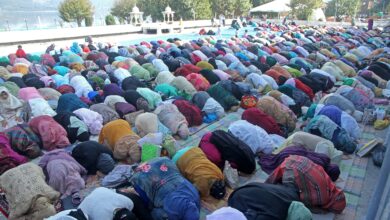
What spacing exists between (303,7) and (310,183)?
96.3 feet

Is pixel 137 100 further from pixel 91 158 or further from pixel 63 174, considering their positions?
pixel 63 174

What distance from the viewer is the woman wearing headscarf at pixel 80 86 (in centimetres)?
707

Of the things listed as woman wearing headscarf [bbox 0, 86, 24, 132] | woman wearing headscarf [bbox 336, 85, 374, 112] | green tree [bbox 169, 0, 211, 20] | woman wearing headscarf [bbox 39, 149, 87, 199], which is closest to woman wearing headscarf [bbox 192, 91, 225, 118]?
woman wearing headscarf [bbox 336, 85, 374, 112]

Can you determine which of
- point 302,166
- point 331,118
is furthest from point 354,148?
point 302,166

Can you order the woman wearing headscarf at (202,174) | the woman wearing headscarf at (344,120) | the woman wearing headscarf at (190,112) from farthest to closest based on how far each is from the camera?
the woman wearing headscarf at (190,112) → the woman wearing headscarf at (344,120) → the woman wearing headscarf at (202,174)

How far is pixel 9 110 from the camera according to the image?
579 centimetres

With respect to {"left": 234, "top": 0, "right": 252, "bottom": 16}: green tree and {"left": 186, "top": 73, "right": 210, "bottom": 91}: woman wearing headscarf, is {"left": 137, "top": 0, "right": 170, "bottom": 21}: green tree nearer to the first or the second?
{"left": 234, "top": 0, "right": 252, "bottom": 16}: green tree

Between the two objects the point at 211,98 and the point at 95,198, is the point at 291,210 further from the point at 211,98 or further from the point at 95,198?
the point at 211,98

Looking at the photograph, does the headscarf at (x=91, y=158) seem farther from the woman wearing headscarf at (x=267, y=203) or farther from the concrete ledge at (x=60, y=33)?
the concrete ledge at (x=60, y=33)

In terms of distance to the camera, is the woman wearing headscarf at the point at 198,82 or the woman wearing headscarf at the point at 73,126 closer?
the woman wearing headscarf at the point at 73,126

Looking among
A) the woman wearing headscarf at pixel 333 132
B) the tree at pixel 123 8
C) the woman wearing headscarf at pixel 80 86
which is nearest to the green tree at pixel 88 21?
the tree at pixel 123 8

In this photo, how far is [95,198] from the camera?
2.91 meters

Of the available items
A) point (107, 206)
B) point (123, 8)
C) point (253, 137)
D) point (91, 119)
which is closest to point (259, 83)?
point (253, 137)

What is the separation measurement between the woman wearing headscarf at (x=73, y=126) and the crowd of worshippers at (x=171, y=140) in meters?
0.02
